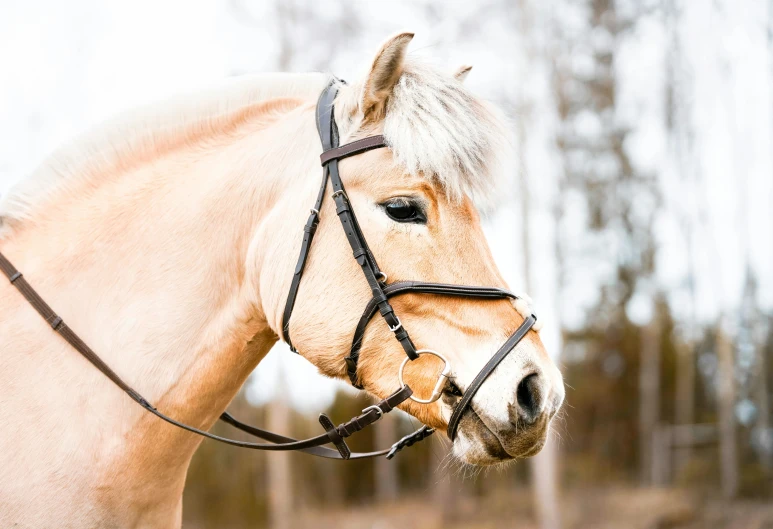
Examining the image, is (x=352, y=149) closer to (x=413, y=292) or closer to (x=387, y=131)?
(x=387, y=131)

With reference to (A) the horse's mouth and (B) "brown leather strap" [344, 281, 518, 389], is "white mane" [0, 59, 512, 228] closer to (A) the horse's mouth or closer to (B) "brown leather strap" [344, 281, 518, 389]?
(B) "brown leather strap" [344, 281, 518, 389]

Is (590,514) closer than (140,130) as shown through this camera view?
No

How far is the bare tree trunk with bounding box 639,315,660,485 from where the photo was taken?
18453mm

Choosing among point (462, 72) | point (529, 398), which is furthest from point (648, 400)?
point (529, 398)

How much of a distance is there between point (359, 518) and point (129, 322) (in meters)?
15.6

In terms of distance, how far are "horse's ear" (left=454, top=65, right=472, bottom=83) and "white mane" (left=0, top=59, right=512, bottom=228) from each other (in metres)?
0.27

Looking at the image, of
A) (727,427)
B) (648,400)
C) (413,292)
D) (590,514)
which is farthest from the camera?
(648,400)

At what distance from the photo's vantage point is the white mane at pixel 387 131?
7.18 feet

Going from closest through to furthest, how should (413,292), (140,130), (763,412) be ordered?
(413,292) < (140,130) < (763,412)

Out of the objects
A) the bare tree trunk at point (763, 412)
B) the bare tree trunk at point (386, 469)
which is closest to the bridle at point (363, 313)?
the bare tree trunk at point (386, 469)

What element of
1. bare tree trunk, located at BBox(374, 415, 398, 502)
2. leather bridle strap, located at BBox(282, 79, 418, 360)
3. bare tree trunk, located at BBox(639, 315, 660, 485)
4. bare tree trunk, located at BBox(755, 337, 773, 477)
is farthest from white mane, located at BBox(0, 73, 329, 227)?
bare tree trunk, located at BBox(755, 337, 773, 477)

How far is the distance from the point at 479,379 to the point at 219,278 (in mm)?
1098

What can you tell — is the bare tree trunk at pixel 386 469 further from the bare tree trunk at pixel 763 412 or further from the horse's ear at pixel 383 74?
the horse's ear at pixel 383 74

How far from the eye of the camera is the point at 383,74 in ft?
7.41
